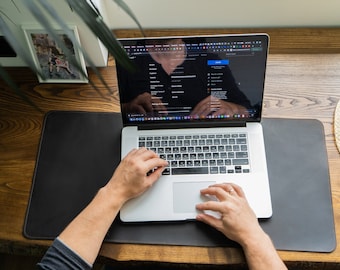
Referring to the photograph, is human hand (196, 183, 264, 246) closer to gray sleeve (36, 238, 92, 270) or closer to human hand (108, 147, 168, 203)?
human hand (108, 147, 168, 203)

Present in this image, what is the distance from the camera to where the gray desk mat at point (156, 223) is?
99 centimetres

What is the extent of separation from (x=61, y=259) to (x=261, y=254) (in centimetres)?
40

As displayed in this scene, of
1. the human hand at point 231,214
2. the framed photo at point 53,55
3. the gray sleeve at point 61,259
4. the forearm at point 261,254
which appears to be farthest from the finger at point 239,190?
the framed photo at point 53,55

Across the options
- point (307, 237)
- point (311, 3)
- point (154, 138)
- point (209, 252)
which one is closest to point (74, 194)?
point (154, 138)

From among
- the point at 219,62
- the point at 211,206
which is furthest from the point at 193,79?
the point at 211,206

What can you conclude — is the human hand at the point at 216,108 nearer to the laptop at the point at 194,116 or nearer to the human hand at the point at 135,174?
the laptop at the point at 194,116

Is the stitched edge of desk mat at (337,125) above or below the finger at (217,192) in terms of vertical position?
above

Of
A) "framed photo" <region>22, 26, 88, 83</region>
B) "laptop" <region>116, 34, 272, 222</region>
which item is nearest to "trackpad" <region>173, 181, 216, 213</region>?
"laptop" <region>116, 34, 272, 222</region>

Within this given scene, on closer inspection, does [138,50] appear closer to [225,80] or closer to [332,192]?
[225,80]

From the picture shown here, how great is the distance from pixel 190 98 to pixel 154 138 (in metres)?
0.13

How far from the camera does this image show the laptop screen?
0.98 m

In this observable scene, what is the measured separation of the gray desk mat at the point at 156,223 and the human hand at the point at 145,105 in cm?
9

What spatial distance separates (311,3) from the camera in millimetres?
1225

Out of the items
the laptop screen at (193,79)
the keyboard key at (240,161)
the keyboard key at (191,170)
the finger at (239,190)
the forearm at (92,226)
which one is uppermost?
the laptop screen at (193,79)
